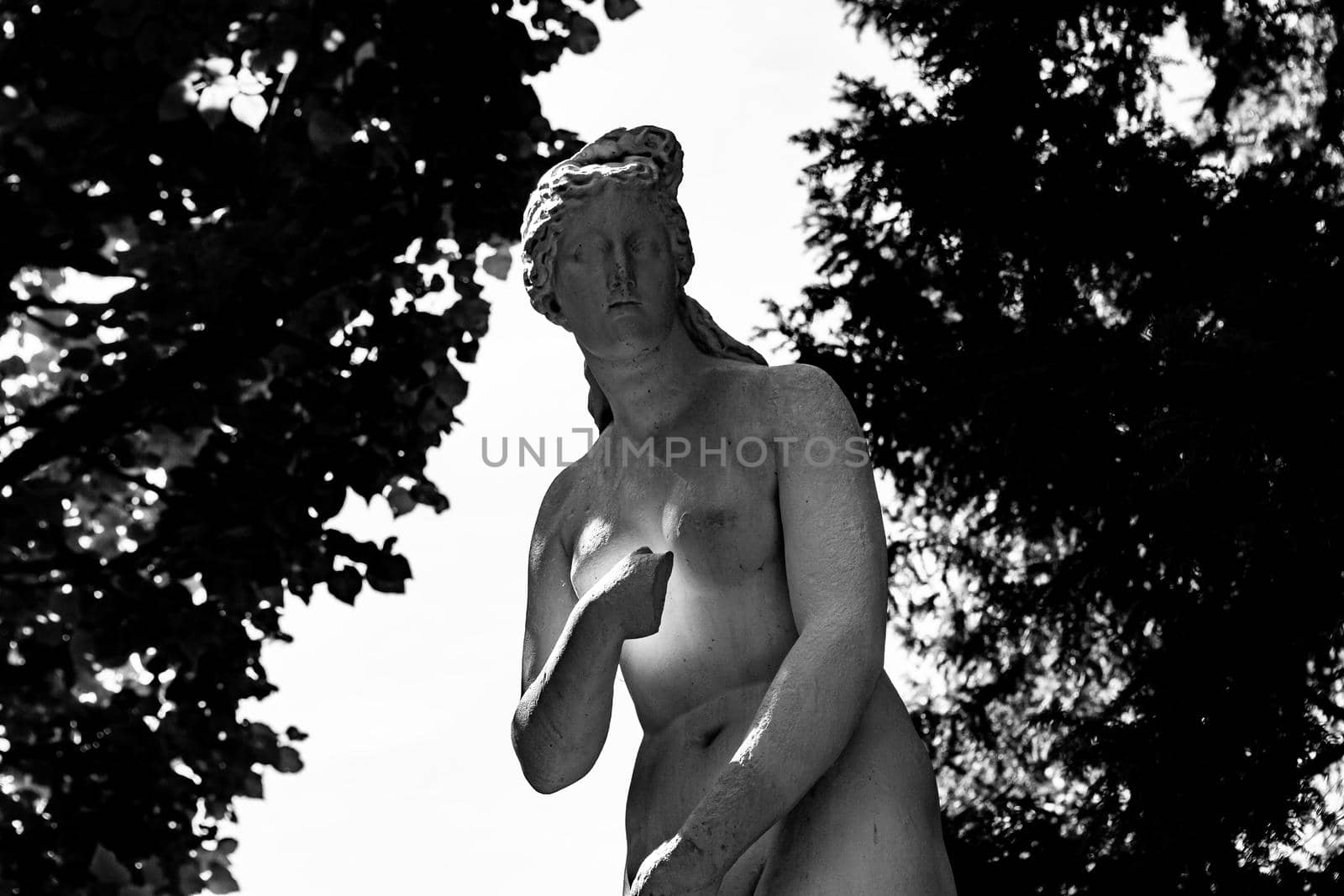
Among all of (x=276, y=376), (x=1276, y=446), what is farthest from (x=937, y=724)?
(x=276, y=376)

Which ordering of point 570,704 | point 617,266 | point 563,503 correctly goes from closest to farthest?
point 570,704
point 617,266
point 563,503

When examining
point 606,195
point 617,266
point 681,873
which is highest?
point 606,195

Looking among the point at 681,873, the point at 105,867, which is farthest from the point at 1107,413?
the point at 681,873

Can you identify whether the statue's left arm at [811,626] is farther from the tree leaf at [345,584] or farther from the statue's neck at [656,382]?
the tree leaf at [345,584]

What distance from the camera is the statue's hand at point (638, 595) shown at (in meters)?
3.27

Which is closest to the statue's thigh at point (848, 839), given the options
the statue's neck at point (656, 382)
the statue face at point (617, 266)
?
the statue's neck at point (656, 382)

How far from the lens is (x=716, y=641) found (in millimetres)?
3457

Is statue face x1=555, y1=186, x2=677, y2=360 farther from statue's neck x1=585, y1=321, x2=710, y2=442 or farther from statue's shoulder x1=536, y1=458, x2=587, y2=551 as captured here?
statue's shoulder x1=536, y1=458, x2=587, y2=551

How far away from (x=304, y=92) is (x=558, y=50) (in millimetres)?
1083

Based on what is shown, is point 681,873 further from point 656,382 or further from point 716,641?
point 656,382

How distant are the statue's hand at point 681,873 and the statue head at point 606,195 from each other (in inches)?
40.7

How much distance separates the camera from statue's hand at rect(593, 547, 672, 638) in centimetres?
327

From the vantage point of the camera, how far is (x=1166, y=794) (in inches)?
302

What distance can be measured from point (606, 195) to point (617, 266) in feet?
0.43
